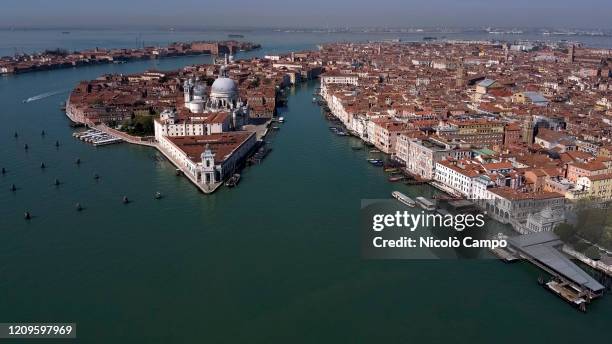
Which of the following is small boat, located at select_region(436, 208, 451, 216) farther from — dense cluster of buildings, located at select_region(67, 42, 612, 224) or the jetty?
the jetty

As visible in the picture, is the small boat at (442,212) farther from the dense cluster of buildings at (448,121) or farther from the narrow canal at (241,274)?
the narrow canal at (241,274)

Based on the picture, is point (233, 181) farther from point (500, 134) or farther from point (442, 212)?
point (500, 134)

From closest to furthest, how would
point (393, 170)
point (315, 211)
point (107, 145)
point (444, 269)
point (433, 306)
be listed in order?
point (433, 306) → point (444, 269) → point (315, 211) → point (393, 170) → point (107, 145)

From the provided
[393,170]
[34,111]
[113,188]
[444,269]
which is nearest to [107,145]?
[113,188]

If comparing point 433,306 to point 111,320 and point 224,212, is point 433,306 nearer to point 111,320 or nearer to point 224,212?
point 111,320

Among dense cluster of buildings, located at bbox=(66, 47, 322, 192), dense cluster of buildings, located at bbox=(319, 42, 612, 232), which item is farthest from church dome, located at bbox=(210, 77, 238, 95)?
dense cluster of buildings, located at bbox=(319, 42, 612, 232)

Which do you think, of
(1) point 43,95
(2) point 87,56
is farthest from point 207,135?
(2) point 87,56
